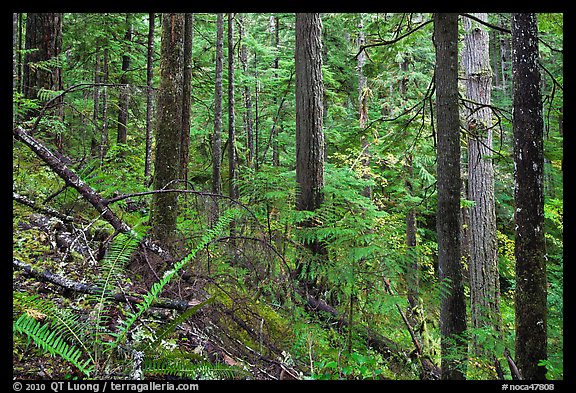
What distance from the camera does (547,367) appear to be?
11.5ft

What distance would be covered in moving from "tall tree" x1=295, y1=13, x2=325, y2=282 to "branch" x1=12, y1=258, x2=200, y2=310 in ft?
13.6

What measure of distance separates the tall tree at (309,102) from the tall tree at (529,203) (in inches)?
158

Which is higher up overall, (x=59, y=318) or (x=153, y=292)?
(x=153, y=292)

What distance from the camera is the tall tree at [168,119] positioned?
220 inches

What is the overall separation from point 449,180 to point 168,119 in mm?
4088

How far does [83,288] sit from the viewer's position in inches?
139

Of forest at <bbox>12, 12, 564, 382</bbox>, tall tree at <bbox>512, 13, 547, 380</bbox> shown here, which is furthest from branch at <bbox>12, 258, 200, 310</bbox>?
tall tree at <bbox>512, 13, 547, 380</bbox>

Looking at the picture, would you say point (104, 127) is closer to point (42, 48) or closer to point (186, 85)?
point (186, 85)

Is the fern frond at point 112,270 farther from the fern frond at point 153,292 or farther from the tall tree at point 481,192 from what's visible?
the tall tree at point 481,192

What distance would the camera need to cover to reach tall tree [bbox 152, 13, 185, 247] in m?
5.59

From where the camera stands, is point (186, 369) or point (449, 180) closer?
point (186, 369)

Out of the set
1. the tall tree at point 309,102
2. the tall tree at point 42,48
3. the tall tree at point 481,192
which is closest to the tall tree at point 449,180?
the tall tree at point 309,102

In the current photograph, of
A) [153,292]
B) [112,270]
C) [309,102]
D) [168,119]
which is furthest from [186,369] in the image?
[309,102]
